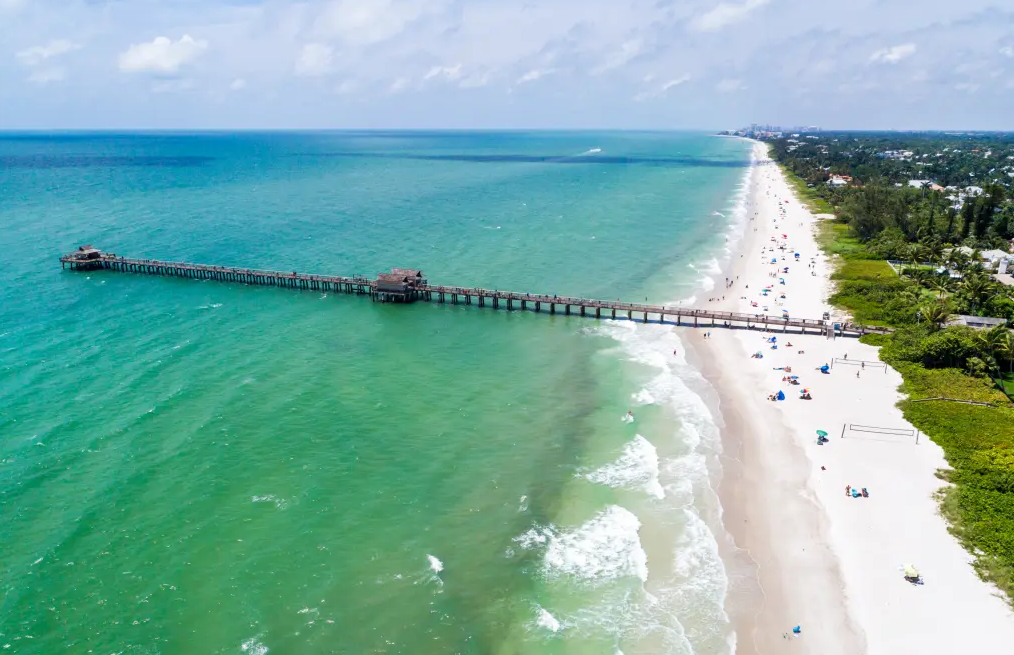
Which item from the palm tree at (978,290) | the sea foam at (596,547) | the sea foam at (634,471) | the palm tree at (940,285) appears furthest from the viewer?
the palm tree at (940,285)

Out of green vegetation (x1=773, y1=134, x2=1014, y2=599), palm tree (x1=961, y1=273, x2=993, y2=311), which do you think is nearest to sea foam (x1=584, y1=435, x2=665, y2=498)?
green vegetation (x1=773, y1=134, x2=1014, y2=599)

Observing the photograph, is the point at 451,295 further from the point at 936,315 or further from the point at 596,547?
the point at 936,315

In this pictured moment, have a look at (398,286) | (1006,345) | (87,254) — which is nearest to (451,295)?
(398,286)

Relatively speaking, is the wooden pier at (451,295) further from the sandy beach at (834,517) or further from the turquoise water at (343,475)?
the sandy beach at (834,517)

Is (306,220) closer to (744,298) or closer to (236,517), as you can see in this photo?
(744,298)

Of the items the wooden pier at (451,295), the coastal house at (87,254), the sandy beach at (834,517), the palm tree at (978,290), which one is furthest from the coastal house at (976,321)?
the coastal house at (87,254)

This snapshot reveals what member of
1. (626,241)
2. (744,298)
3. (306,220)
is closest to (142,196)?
(306,220)
